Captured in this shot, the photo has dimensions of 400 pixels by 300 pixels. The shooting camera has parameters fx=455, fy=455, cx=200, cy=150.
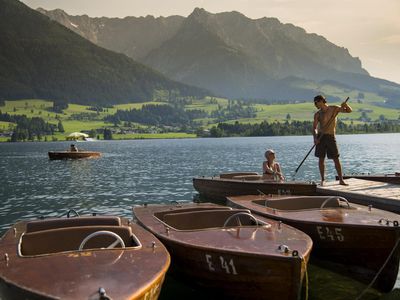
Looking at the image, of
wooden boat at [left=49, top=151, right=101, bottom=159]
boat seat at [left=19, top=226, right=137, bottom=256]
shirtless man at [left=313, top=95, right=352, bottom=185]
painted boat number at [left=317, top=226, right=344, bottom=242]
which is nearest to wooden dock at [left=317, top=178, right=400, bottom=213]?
shirtless man at [left=313, top=95, right=352, bottom=185]

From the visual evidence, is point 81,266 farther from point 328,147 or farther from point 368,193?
point 328,147

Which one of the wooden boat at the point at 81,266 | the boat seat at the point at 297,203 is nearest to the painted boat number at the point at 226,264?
the wooden boat at the point at 81,266

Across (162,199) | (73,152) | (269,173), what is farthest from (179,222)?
(73,152)

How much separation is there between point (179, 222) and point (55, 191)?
2930cm

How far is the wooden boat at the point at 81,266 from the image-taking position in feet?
25.0

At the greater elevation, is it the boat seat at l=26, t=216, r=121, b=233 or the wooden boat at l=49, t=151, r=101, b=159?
the boat seat at l=26, t=216, r=121, b=233

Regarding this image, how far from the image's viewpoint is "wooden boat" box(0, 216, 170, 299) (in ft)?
25.0

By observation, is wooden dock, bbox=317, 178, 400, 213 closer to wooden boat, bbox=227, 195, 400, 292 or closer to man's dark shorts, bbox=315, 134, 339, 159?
man's dark shorts, bbox=315, 134, 339, 159

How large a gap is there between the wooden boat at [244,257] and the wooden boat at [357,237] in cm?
128

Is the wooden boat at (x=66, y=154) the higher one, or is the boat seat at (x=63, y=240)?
the boat seat at (x=63, y=240)

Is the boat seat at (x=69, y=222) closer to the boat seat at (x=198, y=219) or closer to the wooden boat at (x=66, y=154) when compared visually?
the boat seat at (x=198, y=219)

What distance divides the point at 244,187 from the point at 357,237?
12.8m

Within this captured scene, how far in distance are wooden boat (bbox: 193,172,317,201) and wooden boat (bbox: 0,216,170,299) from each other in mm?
8995

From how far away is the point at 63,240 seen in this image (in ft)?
36.1
